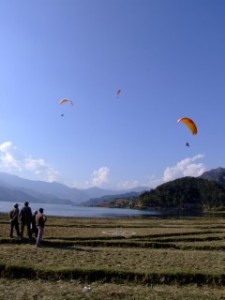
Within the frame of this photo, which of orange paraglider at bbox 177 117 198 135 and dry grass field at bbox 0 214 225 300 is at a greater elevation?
orange paraglider at bbox 177 117 198 135

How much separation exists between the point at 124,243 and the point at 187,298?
46.9 ft

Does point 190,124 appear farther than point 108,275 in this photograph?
Yes

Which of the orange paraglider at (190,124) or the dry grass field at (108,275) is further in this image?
the orange paraglider at (190,124)

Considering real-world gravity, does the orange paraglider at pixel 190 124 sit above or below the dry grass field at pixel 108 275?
above

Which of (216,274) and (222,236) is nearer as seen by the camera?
(216,274)

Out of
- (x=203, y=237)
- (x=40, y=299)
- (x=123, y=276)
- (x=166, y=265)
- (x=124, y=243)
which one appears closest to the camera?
(x=40, y=299)

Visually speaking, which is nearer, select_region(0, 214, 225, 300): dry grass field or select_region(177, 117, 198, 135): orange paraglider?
select_region(0, 214, 225, 300): dry grass field

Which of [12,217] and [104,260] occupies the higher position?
[12,217]

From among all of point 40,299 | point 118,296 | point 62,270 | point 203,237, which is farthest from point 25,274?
point 203,237

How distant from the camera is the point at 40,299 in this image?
14297mm

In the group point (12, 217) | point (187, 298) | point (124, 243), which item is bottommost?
point (187, 298)

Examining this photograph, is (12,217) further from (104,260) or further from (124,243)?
(104,260)

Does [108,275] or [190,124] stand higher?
[190,124]

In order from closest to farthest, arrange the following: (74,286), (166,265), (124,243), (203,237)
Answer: (74,286) → (166,265) → (124,243) → (203,237)
